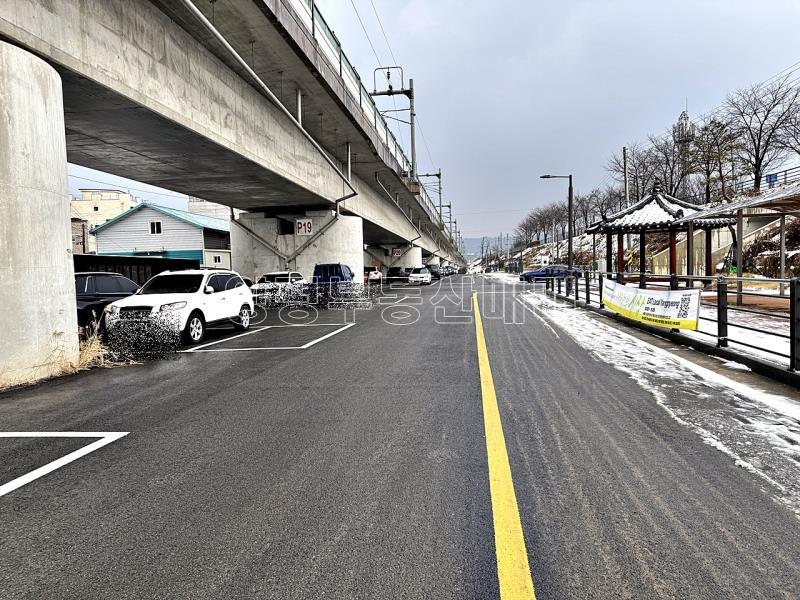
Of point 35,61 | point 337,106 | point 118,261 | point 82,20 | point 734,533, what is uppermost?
point 337,106

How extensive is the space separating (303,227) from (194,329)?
46.2 ft

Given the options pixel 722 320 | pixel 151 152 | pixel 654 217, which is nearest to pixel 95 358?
pixel 151 152

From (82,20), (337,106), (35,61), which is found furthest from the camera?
(337,106)

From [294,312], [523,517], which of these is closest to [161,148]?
[294,312]

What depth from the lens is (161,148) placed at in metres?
13.3

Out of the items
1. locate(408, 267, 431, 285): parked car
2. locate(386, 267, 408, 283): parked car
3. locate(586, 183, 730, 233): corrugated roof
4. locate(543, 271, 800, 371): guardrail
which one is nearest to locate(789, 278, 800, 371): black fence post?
locate(543, 271, 800, 371): guardrail

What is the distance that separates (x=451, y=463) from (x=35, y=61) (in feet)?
26.8

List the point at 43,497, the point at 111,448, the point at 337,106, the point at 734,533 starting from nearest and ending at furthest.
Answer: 1. the point at 734,533
2. the point at 43,497
3. the point at 111,448
4. the point at 337,106

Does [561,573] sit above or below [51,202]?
below

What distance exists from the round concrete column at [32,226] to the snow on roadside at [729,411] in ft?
27.6

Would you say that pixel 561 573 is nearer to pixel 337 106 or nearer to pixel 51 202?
pixel 51 202

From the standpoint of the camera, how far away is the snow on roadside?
13.0 feet

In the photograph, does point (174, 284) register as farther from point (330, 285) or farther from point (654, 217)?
point (654, 217)

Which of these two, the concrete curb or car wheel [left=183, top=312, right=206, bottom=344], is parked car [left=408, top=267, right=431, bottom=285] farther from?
car wheel [left=183, top=312, right=206, bottom=344]
